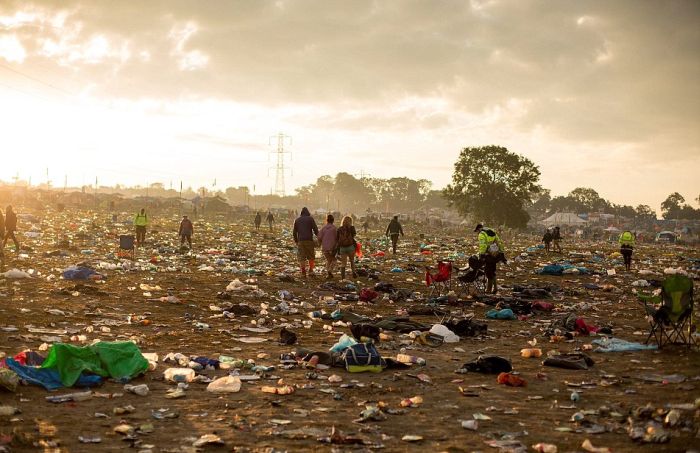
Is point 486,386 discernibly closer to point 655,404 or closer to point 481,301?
point 655,404

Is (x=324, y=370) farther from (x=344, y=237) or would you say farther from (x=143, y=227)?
(x=143, y=227)

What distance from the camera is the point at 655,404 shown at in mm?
5027

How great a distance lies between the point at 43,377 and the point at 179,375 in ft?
4.29

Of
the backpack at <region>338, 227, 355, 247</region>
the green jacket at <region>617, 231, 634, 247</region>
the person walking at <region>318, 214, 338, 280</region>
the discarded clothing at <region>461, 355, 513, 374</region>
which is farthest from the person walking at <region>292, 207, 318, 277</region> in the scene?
the green jacket at <region>617, 231, 634, 247</region>

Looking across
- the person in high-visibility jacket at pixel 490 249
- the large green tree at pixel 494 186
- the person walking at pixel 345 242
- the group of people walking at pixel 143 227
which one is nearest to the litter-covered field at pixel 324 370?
the person in high-visibility jacket at pixel 490 249

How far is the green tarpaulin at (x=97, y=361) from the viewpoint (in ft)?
18.6

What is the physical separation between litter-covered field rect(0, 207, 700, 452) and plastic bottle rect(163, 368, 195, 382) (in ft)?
0.05

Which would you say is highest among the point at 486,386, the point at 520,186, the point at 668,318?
the point at 520,186

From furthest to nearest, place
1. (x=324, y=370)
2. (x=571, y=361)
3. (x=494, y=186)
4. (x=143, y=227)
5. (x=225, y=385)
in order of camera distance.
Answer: (x=494, y=186) → (x=143, y=227) → (x=571, y=361) → (x=324, y=370) → (x=225, y=385)

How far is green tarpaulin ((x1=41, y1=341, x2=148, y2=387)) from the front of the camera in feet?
18.6

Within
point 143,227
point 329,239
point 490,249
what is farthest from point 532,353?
point 143,227

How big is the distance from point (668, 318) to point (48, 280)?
11763 millimetres

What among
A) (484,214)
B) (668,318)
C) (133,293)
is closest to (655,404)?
(668,318)

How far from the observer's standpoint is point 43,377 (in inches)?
219
